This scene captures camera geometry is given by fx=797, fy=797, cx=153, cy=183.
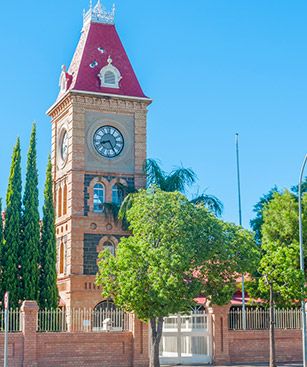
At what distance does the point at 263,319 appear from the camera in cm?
3825

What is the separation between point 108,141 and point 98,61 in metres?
5.75

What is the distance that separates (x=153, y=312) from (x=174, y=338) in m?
5.39

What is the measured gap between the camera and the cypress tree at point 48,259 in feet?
144

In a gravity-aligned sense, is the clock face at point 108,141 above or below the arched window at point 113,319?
above

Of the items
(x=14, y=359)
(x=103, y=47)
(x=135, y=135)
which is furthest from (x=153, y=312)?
(x=103, y=47)

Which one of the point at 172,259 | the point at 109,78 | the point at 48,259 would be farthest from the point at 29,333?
the point at 109,78

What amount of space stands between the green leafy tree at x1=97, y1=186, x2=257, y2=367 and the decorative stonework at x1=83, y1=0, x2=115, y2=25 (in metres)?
25.2

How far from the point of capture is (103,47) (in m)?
55.8

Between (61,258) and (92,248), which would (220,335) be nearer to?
→ (92,248)

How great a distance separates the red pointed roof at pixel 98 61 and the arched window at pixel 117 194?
642 centimetres

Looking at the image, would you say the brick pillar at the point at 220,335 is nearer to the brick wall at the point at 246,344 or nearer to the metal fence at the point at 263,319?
the brick wall at the point at 246,344

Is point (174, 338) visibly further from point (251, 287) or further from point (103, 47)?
point (103, 47)

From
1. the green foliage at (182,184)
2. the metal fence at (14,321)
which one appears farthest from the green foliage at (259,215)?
the metal fence at (14,321)

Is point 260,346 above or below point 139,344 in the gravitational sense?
below
